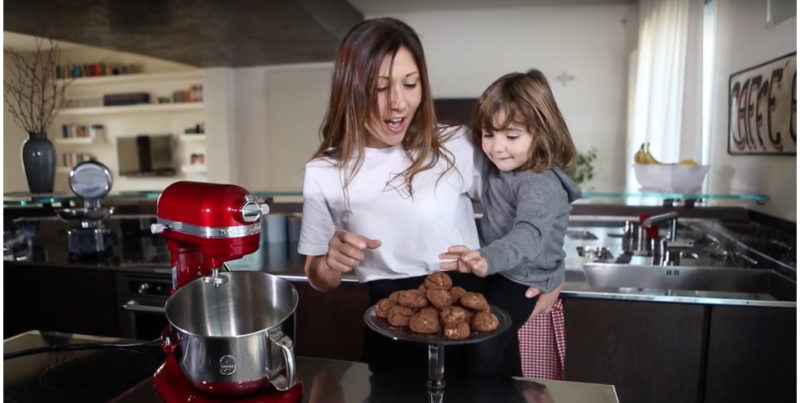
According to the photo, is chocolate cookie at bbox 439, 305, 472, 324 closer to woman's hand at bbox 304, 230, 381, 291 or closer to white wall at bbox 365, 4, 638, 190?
woman's hand at bbox 304, 230, 381, 291

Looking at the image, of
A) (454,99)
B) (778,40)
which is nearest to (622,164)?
(454,99)

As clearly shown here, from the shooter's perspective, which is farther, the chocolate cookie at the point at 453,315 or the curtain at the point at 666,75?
the curtain at the point at 666,75

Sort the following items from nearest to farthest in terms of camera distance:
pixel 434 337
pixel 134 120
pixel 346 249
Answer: pixel 434 337, pixel 346 249, pixel 134 120

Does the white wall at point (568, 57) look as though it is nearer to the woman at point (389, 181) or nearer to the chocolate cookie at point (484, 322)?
the woman at point (389, 181)

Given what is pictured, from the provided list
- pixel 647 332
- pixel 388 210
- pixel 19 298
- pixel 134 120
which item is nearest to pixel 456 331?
pixel 388 210

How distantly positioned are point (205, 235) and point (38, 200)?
1.63 metres

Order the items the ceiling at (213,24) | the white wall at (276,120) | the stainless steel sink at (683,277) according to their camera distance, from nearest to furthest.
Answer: the stainless steel sink at (683,277), the ceiling at (213,24), the white wall at (276,120)

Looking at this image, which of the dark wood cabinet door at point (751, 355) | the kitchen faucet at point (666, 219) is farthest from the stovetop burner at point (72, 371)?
the kitchen faucet at point (666, 219)

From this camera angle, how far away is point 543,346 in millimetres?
1362

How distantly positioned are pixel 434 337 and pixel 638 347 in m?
0.96

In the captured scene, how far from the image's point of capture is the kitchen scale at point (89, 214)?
6.33 ft

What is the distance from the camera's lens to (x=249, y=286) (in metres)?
0.82

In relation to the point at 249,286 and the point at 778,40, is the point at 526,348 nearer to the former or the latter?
the point at 249,286

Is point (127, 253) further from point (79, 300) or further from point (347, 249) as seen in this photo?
point (347, 249)
